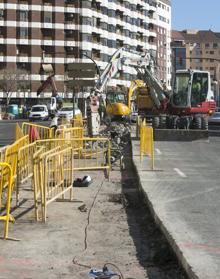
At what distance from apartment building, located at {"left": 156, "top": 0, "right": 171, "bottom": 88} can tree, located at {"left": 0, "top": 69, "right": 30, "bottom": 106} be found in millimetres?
53112

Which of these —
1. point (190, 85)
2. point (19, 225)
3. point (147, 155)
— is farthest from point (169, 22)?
point (19, 225)

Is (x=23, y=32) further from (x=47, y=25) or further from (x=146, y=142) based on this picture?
(x=146, y=142)

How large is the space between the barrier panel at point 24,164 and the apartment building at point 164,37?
140115 millimetres

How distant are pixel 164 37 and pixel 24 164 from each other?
15039 cm

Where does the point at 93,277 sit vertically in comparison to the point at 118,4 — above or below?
below

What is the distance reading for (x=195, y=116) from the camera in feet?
112

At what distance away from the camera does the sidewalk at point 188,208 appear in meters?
6.96

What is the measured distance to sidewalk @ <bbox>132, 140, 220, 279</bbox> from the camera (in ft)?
22.8

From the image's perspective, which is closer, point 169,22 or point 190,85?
point 190,85

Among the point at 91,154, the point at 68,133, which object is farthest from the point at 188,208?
the point at 68,133

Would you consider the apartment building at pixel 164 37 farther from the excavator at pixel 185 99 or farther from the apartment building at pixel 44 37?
the excavator at pixel 185 99

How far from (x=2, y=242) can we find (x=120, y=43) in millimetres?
122255

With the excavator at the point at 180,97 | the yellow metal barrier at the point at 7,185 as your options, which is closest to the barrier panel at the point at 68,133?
the yellow metal barrier at the point at 7,185

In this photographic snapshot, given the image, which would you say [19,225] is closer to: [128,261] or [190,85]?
[128,261]
